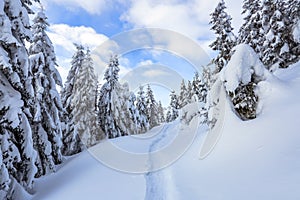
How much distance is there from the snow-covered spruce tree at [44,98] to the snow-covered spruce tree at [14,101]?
294cm

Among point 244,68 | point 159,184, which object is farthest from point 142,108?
point 159,184

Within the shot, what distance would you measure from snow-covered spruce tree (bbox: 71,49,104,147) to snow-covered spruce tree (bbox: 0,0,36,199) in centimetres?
1560

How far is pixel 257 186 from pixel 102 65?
29.1 meters

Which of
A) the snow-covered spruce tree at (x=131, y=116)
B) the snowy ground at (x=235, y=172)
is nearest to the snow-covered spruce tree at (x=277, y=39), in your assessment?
the snowy ground at (x=235, y=172)

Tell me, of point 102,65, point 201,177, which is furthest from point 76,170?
point 102,65

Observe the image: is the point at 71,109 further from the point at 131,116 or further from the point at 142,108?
the point at 142,108

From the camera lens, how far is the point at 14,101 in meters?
9.34

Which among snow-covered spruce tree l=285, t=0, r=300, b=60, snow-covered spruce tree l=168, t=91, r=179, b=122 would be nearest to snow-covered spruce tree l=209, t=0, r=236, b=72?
snow-covered spruce tree l=285, t=0, r=300, b=60

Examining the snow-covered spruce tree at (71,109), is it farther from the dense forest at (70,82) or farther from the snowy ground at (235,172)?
the snowy ground at (235,172)

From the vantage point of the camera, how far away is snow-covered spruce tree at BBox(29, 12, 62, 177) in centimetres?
1386

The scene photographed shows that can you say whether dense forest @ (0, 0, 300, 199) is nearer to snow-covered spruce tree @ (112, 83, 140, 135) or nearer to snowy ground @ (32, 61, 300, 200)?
snow-covered spruce tree @ (112, 83, 140, 135)

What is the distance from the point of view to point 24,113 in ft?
34.9

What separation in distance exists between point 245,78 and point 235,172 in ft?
17.3

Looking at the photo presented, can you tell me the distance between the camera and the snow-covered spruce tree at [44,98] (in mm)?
13859
